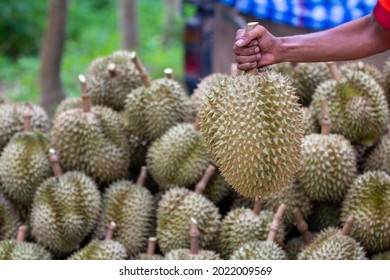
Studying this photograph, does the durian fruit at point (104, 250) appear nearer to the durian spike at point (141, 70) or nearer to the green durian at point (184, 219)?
the green durian at point (184, 219)

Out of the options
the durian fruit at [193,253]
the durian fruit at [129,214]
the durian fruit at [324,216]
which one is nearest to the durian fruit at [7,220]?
the durian fruit at [129,214]

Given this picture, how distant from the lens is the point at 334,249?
2.36m

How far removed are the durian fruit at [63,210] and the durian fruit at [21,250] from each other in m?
0.04

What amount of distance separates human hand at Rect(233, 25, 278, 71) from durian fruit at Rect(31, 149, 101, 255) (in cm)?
119

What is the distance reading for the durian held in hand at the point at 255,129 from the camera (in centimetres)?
184

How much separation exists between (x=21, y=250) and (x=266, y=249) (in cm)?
106

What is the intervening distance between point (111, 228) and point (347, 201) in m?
1.04

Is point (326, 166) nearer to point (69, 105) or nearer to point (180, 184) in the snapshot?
point (180, 184)

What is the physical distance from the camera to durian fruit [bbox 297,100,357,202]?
2564 mm

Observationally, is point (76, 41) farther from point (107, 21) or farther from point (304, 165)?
point (304, 165)

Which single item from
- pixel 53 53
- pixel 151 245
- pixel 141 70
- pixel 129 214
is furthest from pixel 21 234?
pixel 53 53

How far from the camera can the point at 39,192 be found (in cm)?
273

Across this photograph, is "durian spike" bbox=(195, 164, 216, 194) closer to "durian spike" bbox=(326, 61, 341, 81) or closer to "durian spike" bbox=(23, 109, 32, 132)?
"durian spike" bbox=(326, 61, 341, 81)
